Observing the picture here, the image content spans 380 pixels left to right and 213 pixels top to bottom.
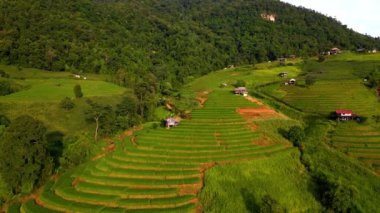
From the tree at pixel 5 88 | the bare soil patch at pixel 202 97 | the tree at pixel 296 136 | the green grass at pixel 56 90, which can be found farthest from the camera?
the bare soil patch at pixel 202 97

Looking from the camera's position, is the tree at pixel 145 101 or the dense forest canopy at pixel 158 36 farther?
the dense forest canopy at pixel 158 36

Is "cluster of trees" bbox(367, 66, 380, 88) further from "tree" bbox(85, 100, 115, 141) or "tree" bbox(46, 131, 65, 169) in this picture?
"tree" bbox(46, 131, 65, 169)

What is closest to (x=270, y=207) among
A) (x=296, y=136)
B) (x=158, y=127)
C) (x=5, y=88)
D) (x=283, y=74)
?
(x=296, y=136)

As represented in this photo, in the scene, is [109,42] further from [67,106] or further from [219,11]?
[219,11]

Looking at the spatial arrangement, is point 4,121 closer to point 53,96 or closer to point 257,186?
point 53,96

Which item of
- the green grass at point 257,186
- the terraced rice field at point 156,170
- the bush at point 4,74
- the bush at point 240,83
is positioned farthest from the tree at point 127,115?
the bush at point 4,74

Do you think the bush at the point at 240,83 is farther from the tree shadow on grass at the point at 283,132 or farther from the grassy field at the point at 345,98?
the tree shadow on grass at the point at 283,132
